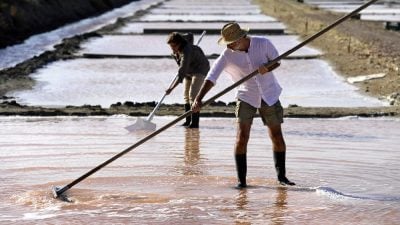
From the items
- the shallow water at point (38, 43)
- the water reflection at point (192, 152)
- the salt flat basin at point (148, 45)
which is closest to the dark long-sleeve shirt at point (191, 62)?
the water reflection at point (192, 152)

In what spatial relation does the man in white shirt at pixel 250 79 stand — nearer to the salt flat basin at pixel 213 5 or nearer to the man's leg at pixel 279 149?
the man's leg at pixel 279 149

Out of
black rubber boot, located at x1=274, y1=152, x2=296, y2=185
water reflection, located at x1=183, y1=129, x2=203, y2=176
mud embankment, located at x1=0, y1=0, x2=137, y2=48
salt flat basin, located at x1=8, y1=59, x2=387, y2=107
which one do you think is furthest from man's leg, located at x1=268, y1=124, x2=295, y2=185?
mud embankment, located at x1=0, y1=0, x2=137, y2=48

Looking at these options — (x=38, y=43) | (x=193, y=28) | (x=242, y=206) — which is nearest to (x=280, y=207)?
(x=242, y=206)

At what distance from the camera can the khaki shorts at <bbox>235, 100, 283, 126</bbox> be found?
21.1ft

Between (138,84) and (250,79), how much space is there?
8.55 m

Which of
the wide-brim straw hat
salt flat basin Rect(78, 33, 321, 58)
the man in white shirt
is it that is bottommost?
the man in white shirt

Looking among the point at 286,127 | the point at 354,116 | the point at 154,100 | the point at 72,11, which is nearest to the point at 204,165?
the point at 286,127

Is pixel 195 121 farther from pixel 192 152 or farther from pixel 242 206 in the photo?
pixel 242 206

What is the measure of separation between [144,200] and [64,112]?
498 cm

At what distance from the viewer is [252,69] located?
6324 mm

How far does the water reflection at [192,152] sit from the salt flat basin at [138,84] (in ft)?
9.05

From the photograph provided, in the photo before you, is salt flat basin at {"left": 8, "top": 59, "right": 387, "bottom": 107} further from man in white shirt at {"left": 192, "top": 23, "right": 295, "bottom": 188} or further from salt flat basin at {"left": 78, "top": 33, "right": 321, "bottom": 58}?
man in white shirt at {"left": 192, "top": 23, "right": 295, "bottom": 188}

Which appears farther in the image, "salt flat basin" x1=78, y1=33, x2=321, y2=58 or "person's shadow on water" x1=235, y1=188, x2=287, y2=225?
"salt flat basin" x1=78, y1=33, x2=321, y2=58

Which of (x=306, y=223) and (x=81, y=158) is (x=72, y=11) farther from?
(x=306, y=223)
